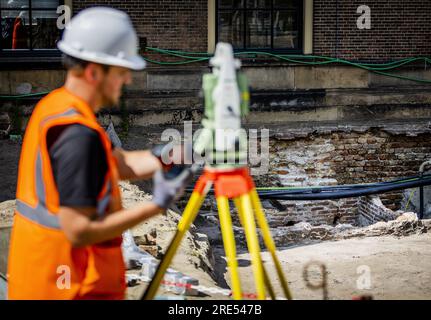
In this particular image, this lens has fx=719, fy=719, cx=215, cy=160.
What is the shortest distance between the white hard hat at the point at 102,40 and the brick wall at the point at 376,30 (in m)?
11.4

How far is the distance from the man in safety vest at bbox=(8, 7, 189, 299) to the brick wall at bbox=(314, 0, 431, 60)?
1147 cm

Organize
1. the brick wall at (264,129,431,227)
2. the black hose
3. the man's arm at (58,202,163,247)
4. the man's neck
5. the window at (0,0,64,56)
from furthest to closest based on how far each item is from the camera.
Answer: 1. the window at (0,0,64,56)
2. the brick wall at (264,129,431,227)
3. the black hose
4. the man's neck
5. the man's arm at (58,202,163,247)

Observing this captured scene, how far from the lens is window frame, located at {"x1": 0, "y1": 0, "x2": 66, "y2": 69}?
42.6 feet

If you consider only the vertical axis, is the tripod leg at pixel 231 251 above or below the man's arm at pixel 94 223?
below

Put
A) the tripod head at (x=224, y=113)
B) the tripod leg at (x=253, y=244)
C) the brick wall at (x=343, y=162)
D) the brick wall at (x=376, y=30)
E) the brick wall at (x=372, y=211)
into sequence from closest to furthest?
the tripod leg at (x=253, y=244), the tripod head at (x=224, y=113), the brick wall at (x=372, y=211), the brick wall at (x=343, y=162), the brick wall at (x=376, y=30)

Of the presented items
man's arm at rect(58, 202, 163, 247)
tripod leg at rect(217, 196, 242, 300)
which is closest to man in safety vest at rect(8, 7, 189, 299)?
man's arm at rect(58, 202, 163, 247)

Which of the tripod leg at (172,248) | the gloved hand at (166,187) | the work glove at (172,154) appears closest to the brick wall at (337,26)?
the work glove at (172,154)

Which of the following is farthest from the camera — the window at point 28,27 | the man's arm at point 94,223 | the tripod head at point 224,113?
the window at point 28,27

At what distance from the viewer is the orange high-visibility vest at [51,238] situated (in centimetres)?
270

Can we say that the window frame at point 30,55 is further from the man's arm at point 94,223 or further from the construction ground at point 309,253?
the man's arm at point 94,223

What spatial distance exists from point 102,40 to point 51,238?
787 mm

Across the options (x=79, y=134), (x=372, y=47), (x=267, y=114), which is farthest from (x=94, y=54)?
(x=372, y=47)

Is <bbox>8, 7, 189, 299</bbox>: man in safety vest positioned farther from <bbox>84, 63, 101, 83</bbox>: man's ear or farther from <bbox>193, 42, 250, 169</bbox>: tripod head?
<bbox>193, 42, 250, 169</bbox>: tripod head
